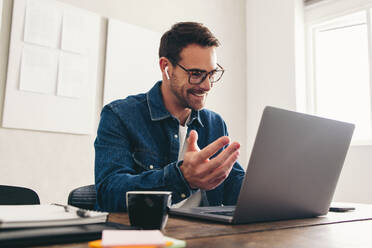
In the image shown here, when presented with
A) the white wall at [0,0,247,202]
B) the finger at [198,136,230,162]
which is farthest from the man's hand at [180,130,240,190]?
the white wall at [0,0,247,202]

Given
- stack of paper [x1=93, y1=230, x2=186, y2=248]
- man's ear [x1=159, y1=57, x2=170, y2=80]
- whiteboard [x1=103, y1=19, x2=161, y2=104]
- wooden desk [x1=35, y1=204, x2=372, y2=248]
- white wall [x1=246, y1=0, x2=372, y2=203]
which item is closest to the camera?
stack of paper [x1=93, y1=230, x2=186, y2=248]

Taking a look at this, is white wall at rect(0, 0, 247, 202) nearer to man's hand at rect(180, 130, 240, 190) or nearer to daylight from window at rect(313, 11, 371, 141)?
daylight from window at rect(313, 11, 371, 141)

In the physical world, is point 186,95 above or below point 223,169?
above

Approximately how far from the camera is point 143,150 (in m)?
1.28

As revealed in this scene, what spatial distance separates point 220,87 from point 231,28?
0.64 metres

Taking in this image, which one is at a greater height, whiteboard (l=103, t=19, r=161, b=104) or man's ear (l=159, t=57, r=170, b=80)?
whiteboard (l=103, t=19, r=161, b=104)

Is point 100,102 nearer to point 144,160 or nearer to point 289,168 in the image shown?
point 144,160

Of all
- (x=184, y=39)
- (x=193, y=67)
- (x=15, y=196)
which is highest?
(x=184, y=39)

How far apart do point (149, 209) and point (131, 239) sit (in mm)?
192

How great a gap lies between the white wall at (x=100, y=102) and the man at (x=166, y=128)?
1.06 meters

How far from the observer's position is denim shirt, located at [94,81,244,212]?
0.96 metres

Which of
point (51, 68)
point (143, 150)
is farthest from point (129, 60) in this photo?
point (143, 150)

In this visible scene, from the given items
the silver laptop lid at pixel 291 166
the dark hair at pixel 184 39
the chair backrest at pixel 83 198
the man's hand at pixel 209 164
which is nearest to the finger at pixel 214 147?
the man's hand at pixel 209 164

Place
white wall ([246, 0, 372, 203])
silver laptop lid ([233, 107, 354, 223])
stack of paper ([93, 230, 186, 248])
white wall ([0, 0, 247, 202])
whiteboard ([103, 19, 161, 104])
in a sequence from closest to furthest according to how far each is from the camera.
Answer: stack of paper ([93, 230, 186, 248]) → silver laptop lid ([233, 107, 354, 223]) → white wall ([0, 0, 247, 202]) → whiteboard ([103, 19, 161, 104]) → white wall ([246, 0, 372, 203])
